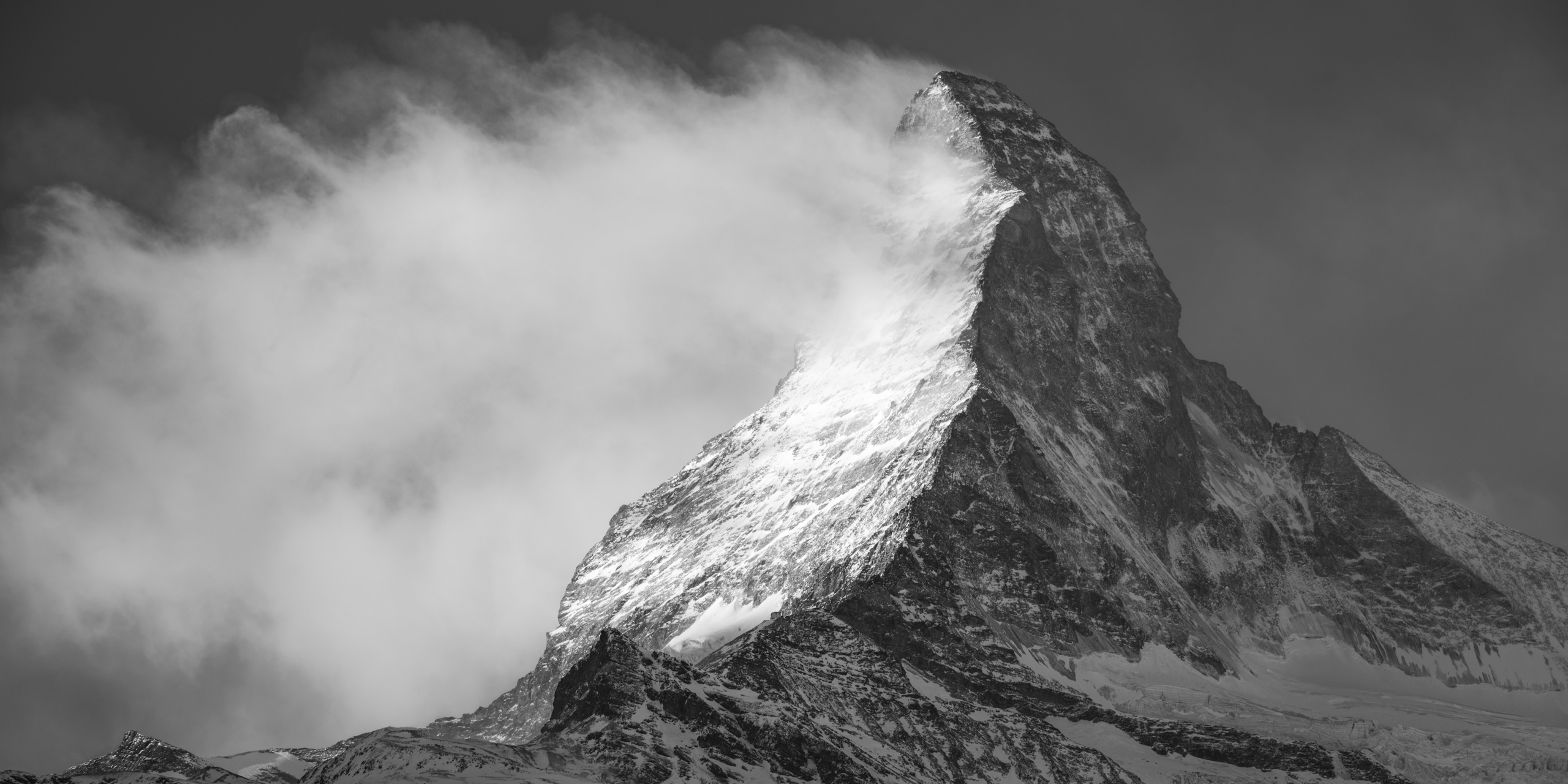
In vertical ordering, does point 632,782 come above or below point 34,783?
below

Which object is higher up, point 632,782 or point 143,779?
point 143,779

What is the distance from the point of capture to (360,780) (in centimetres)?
18688

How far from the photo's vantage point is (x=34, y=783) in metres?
188

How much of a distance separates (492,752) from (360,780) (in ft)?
42.8

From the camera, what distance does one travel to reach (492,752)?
639 feet

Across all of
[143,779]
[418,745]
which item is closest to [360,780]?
[418,745]

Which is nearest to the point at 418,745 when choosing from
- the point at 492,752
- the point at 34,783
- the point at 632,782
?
the point at 492,752

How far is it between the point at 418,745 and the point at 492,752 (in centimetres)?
661

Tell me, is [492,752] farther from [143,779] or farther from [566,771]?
[143,779]

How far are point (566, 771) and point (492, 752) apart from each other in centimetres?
704

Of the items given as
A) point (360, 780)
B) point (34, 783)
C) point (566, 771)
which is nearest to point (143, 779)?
point (34, 783)

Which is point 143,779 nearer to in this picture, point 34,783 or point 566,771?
point 34,783

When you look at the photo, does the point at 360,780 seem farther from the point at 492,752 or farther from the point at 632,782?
the point at 632,782

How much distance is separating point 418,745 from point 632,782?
19610 millimetres
